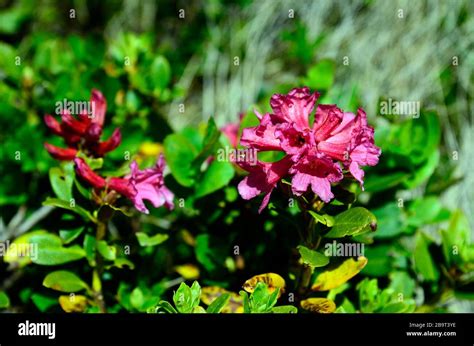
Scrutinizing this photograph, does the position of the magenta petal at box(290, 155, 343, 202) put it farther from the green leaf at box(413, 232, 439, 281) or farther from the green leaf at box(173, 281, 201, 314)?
the green leaf at box(413, 232, 439, 281)

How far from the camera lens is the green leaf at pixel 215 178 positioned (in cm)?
164

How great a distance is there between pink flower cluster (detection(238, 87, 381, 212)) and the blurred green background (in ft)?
0.85

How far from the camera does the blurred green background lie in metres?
1.76

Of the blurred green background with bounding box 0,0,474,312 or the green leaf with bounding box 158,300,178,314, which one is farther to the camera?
the blurred green background with bounding box 0,0,474,312

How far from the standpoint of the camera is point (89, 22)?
10.3 feet

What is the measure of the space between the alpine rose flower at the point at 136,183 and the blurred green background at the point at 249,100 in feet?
0.67

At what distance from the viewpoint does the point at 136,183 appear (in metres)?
1.52

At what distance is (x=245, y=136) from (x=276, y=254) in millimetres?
519

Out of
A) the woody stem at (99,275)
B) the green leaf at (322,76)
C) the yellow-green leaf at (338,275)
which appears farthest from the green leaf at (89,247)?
the green leaf at (322,76)

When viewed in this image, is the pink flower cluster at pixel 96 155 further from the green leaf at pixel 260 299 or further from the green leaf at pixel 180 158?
the green leaf at pixel 260 299

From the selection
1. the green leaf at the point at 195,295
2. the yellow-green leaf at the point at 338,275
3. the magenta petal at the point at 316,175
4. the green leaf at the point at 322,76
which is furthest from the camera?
the green leaf at the point at 322,76

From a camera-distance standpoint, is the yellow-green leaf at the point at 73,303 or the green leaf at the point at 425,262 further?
the green leaf at the point at 425,262

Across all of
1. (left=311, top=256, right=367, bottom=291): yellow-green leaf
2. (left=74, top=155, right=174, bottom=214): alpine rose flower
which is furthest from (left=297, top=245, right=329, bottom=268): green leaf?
(left=74, top=155, right=174, bottom=214): alpine rose flower

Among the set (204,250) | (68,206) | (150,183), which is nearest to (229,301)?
(204,250)
